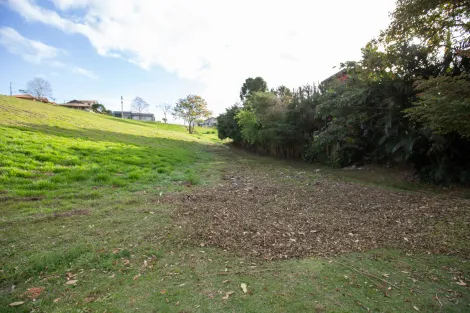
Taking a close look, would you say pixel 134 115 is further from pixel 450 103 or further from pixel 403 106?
pixel 450 103

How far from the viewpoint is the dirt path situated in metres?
4.13

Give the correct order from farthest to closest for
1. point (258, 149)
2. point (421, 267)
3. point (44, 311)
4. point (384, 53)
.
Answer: point (258, 149)
point (384, 53)
point (421, 267)
point (44, 311)

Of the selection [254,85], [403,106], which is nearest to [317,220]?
[403,106]

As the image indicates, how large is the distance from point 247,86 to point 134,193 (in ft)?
90.3

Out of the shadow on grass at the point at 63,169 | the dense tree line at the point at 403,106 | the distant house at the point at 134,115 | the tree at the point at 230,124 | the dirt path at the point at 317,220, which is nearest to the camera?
the dirt path at the point at 317,220

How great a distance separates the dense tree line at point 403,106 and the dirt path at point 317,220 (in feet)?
7.67

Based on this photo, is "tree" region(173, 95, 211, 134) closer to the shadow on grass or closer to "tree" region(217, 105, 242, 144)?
"tree" region(217, 105, 242, 144)

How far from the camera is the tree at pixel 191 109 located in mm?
50594

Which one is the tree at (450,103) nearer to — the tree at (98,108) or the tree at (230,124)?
the tree at (230,124)

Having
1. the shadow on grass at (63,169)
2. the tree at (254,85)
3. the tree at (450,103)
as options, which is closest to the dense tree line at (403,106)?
the tree at (450,103)

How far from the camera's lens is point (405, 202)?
660 cm

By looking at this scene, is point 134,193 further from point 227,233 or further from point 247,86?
point 247,86

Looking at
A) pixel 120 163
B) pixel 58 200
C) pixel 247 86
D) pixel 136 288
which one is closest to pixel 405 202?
pixel 136 288

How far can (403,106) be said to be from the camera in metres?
9.76
